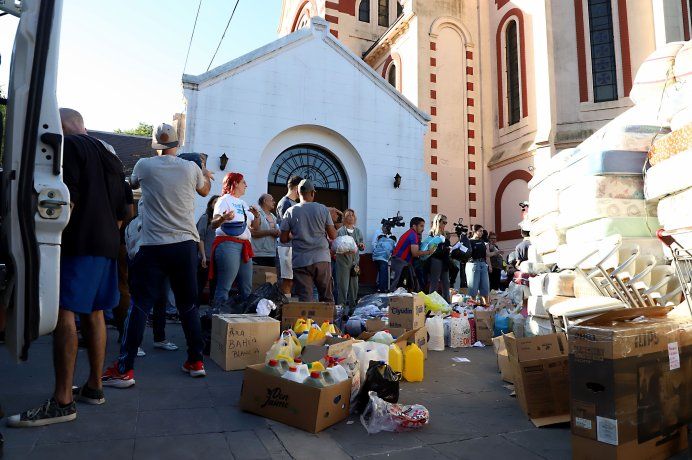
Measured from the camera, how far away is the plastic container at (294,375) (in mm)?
2686

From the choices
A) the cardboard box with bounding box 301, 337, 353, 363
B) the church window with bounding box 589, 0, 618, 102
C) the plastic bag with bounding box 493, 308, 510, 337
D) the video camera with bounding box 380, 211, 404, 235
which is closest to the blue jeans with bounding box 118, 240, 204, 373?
the cardboard box with bounding box 301, 337, 353, 363

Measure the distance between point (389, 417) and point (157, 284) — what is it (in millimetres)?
1972

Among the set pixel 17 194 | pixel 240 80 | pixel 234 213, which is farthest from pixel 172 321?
pixel 240 80

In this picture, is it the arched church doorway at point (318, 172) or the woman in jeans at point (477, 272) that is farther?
the arched church doorway at point (318, 172)

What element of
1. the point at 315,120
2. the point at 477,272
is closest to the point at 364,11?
the point at 315,120

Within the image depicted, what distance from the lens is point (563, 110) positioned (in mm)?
12977

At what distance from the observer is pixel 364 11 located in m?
18.5

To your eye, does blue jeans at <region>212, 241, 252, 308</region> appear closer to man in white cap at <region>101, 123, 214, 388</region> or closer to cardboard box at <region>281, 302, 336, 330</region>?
cardboard box at <region>281, 302, 336, 330</region>

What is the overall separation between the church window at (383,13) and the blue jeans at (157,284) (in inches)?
699

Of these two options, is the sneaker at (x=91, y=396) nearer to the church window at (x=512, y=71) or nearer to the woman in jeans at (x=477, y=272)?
the woman in jeans at (x=477, y=272)

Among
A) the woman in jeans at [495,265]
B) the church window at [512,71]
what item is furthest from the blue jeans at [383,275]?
the church window at [512,71]

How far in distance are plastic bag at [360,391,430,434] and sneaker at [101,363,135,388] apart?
1.69m

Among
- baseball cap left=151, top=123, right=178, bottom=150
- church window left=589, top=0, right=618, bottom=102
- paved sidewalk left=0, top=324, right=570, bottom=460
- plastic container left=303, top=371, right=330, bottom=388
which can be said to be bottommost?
paved sidewalk left=0, top=324, right=570, bottom=460

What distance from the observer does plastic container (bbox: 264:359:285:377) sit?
9.12 ft
